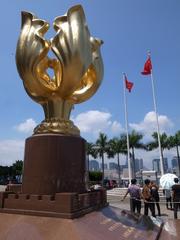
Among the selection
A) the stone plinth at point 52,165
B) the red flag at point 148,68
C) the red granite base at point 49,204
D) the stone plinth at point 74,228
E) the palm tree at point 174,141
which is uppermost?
the red flag at point 148,68

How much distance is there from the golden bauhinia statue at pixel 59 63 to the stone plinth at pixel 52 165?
1.26 feet

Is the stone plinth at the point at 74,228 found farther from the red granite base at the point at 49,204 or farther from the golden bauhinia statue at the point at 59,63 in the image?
the golden bauhinia statue at the point at 59,63

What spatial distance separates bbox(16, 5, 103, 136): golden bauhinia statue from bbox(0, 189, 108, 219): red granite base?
65.5 inches

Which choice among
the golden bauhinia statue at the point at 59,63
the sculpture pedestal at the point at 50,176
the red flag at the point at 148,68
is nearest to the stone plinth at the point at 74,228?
the sculpture pedestal at the point at 50,176

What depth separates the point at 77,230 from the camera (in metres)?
3.92

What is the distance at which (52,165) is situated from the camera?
17.6 ft

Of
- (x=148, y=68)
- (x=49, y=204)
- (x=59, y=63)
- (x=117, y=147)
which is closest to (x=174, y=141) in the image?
(x=117, y=147)

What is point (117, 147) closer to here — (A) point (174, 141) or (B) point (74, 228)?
(A) point (174, 141)

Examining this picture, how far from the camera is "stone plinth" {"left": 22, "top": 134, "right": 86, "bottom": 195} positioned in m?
5.32

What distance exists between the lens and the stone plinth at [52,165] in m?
5.32

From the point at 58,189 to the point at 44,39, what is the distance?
12.4 feet

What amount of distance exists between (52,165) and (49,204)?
971mm

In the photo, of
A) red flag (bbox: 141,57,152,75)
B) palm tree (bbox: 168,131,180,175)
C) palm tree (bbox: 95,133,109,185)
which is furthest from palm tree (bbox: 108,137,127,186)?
red flag (bbox: 141,57,152,75)

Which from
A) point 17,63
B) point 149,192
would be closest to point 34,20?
point 17,63
